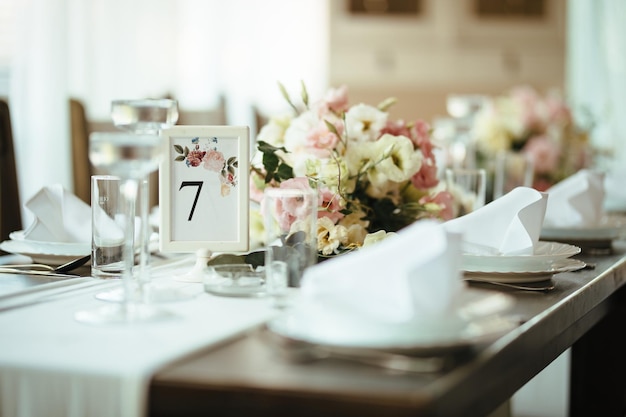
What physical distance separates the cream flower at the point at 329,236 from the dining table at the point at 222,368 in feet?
0.66

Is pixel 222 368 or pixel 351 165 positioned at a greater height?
pixel 351 165

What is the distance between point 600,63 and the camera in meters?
5.64

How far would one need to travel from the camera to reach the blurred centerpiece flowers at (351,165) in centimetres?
148

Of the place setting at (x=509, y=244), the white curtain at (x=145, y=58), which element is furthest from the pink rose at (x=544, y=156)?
the place setting at (x=509, y=244)

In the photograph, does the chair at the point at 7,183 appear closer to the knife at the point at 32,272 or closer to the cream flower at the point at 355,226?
the knife at the point at 32,272

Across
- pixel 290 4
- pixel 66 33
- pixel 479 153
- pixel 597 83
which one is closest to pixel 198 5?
pixel 290 4

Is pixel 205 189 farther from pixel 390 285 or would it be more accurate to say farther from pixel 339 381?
pixel 339 381

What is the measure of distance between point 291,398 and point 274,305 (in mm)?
368

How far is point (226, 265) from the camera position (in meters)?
1.26

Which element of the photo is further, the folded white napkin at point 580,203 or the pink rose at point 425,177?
the folded white napkin at point 580,203

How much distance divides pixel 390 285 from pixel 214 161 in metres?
0.53

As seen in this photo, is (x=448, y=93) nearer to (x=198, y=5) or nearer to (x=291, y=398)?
(x=198, y=5)

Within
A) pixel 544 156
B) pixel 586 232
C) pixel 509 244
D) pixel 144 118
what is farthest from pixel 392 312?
pixel 544 156

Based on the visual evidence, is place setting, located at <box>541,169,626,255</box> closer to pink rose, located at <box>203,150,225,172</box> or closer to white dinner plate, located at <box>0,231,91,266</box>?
pink rose, located at <box>203,150,225,172</box>
